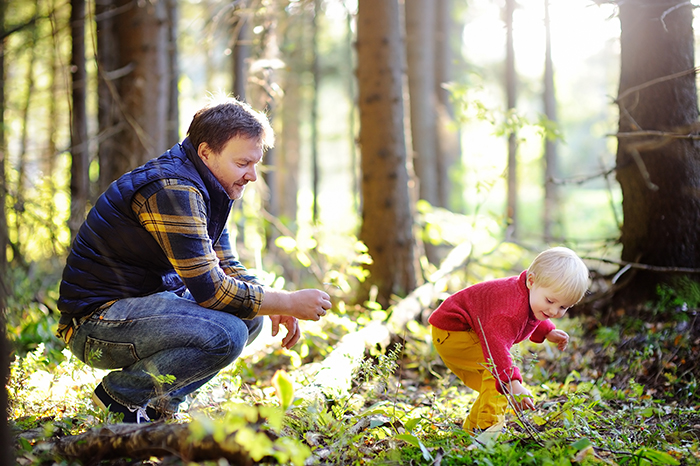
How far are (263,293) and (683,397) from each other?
2733 mm

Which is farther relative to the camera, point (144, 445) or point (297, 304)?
point (297, 304)

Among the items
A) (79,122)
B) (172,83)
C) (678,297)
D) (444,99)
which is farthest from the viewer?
(444,99)

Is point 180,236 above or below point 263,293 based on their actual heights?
above

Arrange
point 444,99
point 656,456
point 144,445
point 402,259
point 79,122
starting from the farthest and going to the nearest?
1. point 444,99
2. point 79,122
3. point 402,259
4. point 656,456
5. point 144,445

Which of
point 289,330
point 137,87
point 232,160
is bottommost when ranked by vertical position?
point 289,330

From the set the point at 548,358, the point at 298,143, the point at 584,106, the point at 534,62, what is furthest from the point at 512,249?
the point at 584,106

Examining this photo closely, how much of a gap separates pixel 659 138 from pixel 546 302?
2336 millimetres

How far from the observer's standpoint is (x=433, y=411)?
128 inches

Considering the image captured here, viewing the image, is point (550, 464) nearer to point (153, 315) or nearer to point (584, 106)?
point (153, 315)

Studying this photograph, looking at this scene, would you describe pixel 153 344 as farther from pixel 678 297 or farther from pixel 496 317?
pixel 678 297

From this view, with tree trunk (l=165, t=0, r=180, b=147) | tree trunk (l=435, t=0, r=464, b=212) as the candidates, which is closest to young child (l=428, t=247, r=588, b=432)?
tree trunk (l=165, t=0, r=180, b=147)

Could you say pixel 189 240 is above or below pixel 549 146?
below

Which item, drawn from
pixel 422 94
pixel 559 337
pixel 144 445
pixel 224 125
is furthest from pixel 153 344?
pixel 422 94

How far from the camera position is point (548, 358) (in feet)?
14.5
